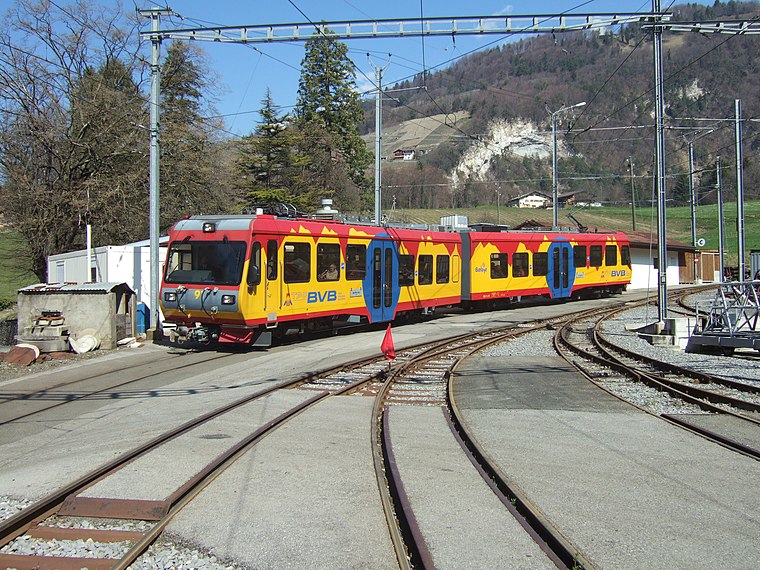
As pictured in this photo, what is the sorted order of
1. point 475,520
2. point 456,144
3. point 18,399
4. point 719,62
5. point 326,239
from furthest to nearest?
point 719,62
point 456,144
point 326,239
point 18,399
point 475,520

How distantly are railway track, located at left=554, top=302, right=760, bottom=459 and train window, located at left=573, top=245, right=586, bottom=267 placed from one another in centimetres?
1286

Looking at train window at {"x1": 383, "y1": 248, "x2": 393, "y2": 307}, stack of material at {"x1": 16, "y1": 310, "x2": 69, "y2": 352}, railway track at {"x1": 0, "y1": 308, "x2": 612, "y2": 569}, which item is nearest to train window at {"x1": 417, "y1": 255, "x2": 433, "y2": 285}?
train window at {"x1": 383, "y1": 248, "x2": 393, "y2": 307}

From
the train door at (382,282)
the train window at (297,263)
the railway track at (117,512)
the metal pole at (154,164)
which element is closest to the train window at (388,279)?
the train door at (382,282)

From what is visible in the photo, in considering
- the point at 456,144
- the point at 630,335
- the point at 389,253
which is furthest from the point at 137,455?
the point at 456,144

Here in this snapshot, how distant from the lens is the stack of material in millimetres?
16531

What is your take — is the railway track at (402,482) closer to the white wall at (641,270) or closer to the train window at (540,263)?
the train window at (540,263)

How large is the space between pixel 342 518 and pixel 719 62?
191731 mm

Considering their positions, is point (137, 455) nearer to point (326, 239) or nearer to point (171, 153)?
point (326, 239)

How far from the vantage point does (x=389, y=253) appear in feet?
71.4

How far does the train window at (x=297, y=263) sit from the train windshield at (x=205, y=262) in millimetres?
1325

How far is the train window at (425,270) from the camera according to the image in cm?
2372

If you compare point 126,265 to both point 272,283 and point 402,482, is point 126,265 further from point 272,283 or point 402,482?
point 402,482

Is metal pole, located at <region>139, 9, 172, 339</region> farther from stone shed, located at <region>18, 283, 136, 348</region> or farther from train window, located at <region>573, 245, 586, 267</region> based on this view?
train window, located at <region>573, 245, 586, 267</region>

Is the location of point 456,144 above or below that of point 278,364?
above
